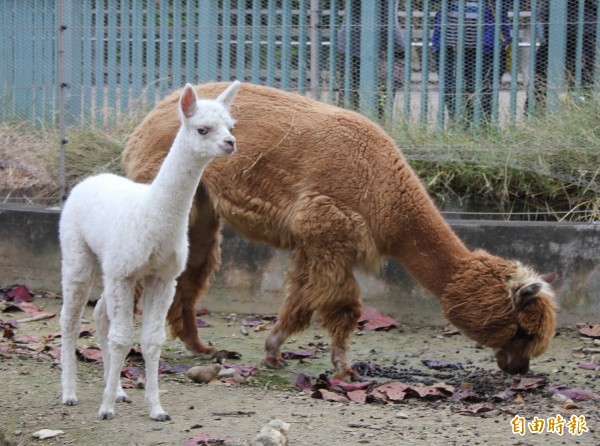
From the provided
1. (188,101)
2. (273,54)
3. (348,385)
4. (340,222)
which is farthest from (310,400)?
(273,54)

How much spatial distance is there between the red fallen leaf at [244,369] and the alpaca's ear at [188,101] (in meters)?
2.38

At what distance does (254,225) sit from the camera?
769 centimetres

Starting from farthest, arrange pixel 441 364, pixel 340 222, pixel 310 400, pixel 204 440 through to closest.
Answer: pixel 441 364, pixel 340 222, pixel 310 400, pixel 204 440

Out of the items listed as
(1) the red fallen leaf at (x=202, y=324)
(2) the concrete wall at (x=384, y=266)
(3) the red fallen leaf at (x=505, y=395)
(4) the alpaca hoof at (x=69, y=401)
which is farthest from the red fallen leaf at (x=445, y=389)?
(1) the red fallen leaf at (x=202, y=324)

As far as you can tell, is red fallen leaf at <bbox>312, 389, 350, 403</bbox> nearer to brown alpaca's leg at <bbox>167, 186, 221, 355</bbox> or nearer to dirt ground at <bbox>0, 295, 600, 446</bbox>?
dirt ground at <bbox>0, 295, 600, 446</bbox>

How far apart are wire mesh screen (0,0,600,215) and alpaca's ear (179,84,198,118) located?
455 cm

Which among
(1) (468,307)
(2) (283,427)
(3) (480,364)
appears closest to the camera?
(2) (283,427)

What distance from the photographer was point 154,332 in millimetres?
5852

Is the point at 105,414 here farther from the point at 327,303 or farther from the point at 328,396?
the point at 327,303

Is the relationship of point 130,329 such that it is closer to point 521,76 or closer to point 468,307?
point 468,307

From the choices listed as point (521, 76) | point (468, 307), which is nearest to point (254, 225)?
point (468, 307)

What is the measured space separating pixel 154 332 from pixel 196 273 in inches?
92.0

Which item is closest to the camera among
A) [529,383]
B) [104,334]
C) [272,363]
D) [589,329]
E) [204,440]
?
[204,440]

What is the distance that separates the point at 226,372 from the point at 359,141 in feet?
6.09
